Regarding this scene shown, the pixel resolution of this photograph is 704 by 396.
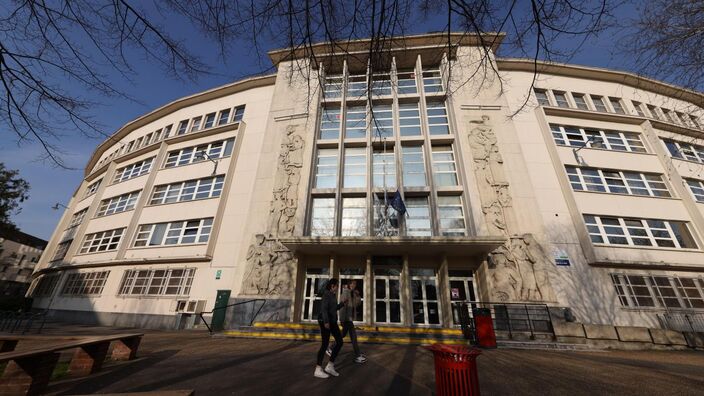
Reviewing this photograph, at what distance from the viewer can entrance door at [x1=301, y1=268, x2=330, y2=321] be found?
1365 cm

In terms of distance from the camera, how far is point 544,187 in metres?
15.2

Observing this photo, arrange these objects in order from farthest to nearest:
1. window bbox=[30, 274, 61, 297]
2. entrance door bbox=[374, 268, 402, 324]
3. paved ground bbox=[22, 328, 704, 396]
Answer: window bbox=[30, 274, 61, 297] < entrance door bbox=[374, 268, 402, 324] < paved ground bbox=[22, 328, 704, 396]

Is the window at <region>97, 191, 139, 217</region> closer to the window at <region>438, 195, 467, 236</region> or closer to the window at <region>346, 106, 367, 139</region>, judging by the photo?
the window at <region>346, 106, 367, 139</region>

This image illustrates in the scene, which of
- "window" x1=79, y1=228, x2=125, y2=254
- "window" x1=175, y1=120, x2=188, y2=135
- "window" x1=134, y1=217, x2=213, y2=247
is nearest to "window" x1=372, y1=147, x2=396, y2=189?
"window" x1=134, y1=217, x2=213, y2=247

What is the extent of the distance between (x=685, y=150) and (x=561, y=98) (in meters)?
8.49

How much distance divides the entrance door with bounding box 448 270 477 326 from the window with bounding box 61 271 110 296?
2240 centimetres

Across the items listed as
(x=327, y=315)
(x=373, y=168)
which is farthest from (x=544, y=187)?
(x=327, y=315)

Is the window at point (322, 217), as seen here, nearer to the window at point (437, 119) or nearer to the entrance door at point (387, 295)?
the entrance door at point (387, 295)

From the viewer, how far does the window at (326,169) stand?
54.9 feet

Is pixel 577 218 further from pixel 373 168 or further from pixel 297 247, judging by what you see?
pixel 297 247

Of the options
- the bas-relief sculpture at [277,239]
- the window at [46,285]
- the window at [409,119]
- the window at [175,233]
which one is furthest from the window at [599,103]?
the window at [46,285]

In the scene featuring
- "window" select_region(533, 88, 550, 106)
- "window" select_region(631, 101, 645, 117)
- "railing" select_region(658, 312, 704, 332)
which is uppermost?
"window" select_region(533, 88, 550, 106)

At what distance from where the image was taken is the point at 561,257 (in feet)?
43.6

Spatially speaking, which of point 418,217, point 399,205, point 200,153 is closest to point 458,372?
point 399,205
